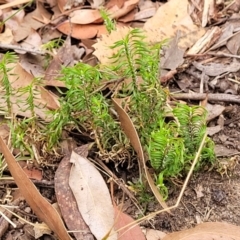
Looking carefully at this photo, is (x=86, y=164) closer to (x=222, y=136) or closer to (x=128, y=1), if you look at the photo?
(x=222, y=136)

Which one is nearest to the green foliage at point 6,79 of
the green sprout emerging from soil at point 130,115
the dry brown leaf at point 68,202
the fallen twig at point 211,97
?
the green sprout emerging from soil at point 130,115

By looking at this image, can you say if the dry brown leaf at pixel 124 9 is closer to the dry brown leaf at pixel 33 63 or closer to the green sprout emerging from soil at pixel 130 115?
the dry brown leaf at pixel 33 63

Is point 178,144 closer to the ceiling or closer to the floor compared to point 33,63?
closer to the ceiling

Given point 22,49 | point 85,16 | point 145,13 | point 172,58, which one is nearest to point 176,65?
point 172,58

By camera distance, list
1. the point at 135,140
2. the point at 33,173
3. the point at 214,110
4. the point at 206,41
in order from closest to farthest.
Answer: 1. the point at 135,140
2. the point at 33,173
3. the point at 214,110
4. the point at 206,41

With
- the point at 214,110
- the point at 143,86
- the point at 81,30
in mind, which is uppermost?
the point at 143,86

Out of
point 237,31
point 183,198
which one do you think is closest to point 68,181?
point 183,198

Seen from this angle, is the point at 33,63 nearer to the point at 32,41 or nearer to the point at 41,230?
the point at 32,41

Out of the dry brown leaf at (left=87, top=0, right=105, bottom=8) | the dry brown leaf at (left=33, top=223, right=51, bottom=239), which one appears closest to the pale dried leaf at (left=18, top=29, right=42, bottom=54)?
the dry brown leaf at (left=87, top=0, right=105, bottom=8)
